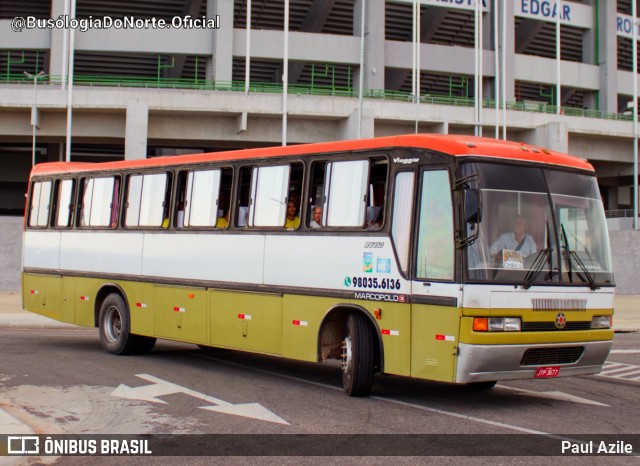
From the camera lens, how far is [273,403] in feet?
34.0

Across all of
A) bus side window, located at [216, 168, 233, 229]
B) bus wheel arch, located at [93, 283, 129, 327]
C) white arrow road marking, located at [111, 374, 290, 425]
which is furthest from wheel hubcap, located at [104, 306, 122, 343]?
bus side window, located at [216, 168, 233, 229]

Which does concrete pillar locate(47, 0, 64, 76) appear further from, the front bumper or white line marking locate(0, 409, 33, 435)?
the front bumper

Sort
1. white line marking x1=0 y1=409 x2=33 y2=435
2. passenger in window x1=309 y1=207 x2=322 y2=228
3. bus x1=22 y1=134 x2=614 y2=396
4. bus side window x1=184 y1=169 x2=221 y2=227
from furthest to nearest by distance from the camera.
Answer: bus side window x1=184 y1=169 x2=221 y2=227, passenger in window x1=309 y1=207 x2=322 y2=228, bus x1=22 y1=134 x2=614 y2=396, white line marking x1=0 y1=409 x2=33 y2=435

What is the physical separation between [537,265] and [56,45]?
3982 centimetres

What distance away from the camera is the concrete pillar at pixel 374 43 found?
4866 cm

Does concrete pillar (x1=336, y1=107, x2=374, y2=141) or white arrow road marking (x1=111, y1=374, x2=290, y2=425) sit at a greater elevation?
concrete pillar (x1=336, y1=107, x2=374, y2=141)

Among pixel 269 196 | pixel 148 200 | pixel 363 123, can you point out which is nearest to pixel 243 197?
pixel 269 196

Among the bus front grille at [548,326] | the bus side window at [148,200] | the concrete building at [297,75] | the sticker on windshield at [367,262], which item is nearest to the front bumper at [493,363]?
the bus front grille at [548,326]

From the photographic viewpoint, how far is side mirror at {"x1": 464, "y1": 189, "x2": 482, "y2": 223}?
31.8 feet

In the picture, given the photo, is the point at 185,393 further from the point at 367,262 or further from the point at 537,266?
the point at 537,266

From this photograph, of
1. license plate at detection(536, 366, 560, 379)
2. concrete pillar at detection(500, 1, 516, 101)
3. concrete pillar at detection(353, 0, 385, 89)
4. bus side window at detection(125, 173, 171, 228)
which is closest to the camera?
license plate at detection(536, 366, 560, 379)

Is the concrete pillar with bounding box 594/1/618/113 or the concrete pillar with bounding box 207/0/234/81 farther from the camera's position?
the concrete pillar with bounding box 594/1/618/113

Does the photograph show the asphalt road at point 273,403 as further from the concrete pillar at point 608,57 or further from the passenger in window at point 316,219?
the concrete pillar at point 608,57

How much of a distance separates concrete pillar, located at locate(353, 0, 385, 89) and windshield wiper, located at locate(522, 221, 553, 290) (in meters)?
39.4
